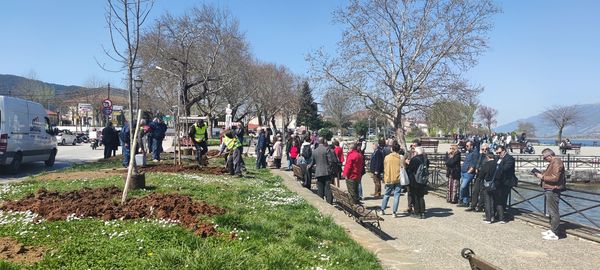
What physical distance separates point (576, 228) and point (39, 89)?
3723 inches

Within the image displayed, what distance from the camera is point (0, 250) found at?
5199mm

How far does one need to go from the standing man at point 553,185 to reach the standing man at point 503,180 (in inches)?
56.0

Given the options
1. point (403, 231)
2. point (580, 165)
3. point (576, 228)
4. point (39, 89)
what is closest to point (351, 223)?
point (403, 231)

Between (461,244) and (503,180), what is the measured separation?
3014 mm

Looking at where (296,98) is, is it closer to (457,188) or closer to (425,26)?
(425,26)

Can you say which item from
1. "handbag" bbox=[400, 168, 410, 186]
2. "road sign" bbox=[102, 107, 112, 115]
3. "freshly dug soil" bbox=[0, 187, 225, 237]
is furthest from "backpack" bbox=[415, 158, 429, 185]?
"road sign" bbox=[102, 107, 112, 115]

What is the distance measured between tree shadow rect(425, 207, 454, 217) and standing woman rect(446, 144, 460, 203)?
1066mm

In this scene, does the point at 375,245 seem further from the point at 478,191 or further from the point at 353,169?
the point at 478,191

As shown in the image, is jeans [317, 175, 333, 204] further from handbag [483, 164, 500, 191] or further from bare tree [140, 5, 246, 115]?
bare tree [140, 5, 246, 115]

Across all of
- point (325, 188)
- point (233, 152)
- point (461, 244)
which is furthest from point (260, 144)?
point (461, 244)

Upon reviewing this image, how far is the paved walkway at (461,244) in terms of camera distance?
7480mm

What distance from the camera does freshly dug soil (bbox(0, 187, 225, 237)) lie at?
6.94 metres

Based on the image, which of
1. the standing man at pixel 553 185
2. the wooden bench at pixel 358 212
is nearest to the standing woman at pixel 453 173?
the standing man at pixel 553 185

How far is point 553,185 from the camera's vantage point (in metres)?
9.97
